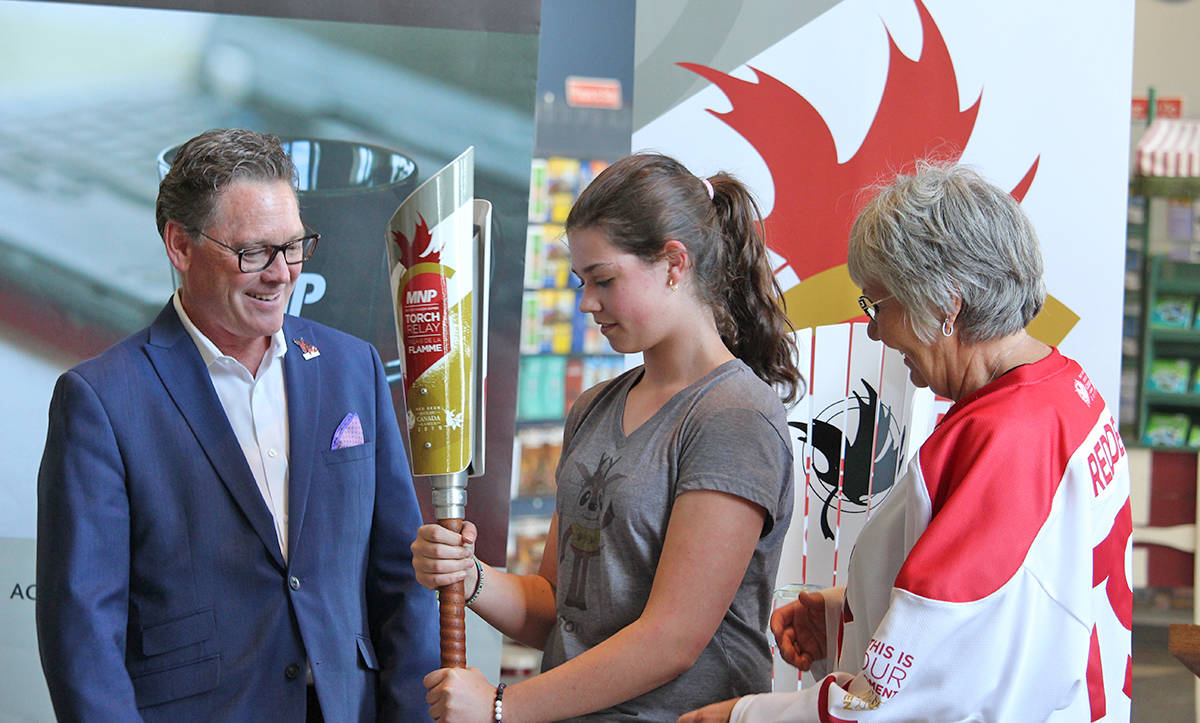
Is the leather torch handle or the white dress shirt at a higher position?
the white dress shirt

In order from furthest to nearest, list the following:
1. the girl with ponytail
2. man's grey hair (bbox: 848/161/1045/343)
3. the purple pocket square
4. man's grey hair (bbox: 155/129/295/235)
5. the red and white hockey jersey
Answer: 1. the purple pocket square
2. man's grey hair (bbox: 155/129/295/235)
3. the girl with ponytail
4. man's grey hair (bbox: 848/161/1045/343)
5. the red and white hockey jersey

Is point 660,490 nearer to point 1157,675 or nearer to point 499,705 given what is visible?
point 499,705

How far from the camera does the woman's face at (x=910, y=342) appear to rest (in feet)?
4.41

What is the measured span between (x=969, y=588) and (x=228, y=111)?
2.31 metres

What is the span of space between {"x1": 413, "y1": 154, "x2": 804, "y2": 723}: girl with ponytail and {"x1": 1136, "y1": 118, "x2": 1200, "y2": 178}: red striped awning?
102 inches

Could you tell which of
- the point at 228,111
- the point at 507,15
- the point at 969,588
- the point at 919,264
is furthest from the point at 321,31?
the point at 969,588

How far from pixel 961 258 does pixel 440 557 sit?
0.86 metres

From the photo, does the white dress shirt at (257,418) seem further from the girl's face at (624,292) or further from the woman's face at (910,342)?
the woman's face at (910,342)

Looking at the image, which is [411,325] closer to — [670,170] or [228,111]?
[670,170]

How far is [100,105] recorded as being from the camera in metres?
2.70

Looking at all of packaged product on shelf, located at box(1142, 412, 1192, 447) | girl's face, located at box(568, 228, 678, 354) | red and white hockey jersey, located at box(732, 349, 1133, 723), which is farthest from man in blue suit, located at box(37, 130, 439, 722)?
packaged product on shelf, located at box(1142, 412, 1192, 447)

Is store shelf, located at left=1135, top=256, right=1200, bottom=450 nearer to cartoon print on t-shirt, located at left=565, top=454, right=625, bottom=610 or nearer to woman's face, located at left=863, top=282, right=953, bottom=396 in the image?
woman's face, located at left=863, top=282, right=953, bottom=396

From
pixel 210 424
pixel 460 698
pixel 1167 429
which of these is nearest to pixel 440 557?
pixel 460 698

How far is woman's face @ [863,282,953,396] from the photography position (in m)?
1.34
